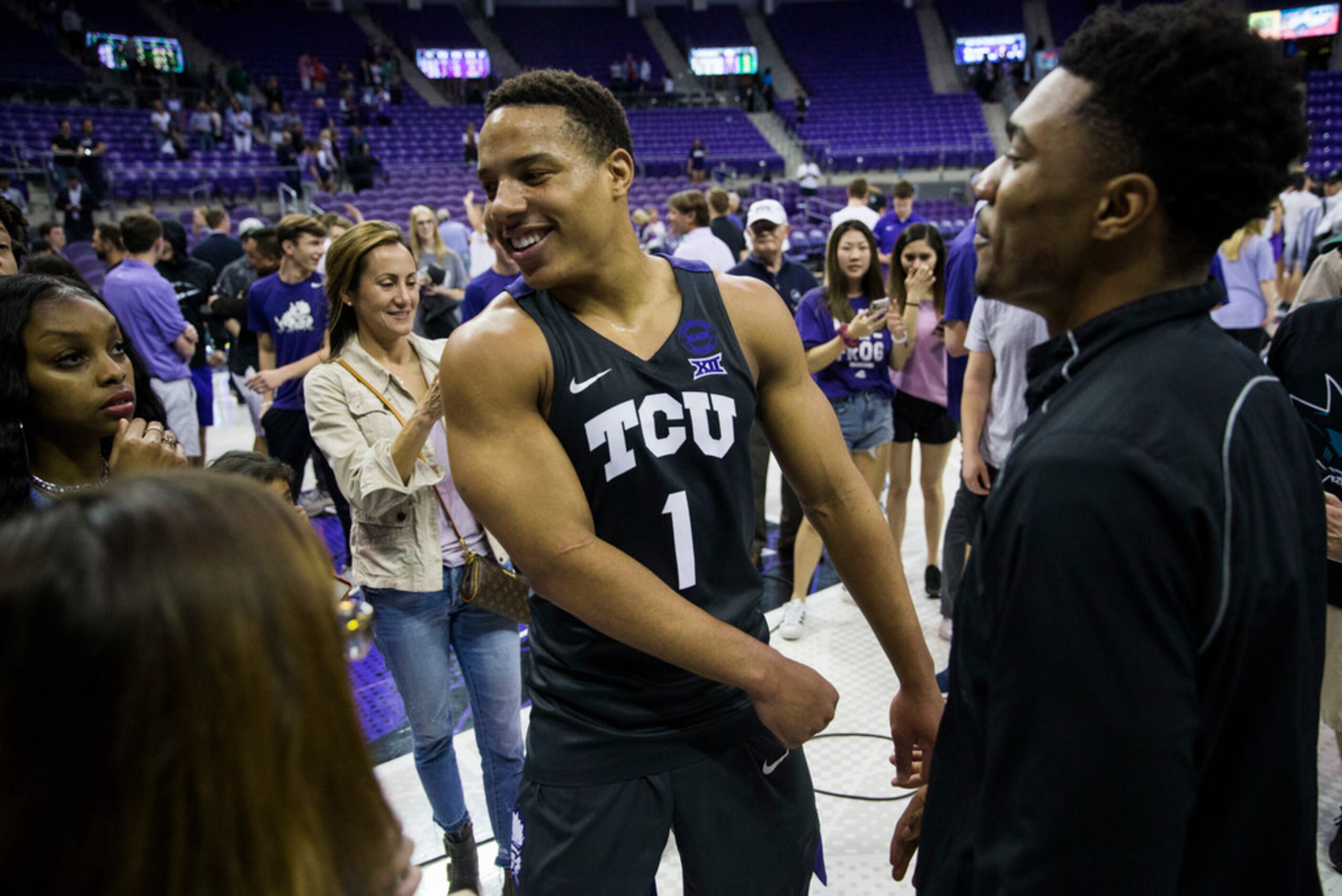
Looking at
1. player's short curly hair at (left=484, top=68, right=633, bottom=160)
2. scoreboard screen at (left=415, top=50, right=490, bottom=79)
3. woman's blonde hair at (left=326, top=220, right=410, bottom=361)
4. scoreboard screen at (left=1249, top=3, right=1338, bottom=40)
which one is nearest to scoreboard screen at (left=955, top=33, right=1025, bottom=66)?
scoreboard screen at (left=1249, top=3, right=1338, bottom=40)

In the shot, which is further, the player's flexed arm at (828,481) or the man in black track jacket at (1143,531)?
the player's flexed arm at (828,481)

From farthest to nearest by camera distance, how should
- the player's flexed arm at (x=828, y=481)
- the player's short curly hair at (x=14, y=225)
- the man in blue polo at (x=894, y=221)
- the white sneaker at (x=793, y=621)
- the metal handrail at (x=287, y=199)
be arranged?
the metal handrail at (x=287, y=199)
the man in blue polo at (x=894, y=221)
the white sneaker at (x=793, y=621)
the player's short curly hair at (x=14, y=225)
the player's flexed arm at (x=828, y=481)

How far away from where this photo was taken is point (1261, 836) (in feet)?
3.30

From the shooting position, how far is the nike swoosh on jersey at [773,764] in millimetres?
1629

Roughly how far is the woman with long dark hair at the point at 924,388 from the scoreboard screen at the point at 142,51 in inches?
820

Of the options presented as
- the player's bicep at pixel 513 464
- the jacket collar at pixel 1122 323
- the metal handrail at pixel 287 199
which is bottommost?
the player's bicep at pixel 513 464

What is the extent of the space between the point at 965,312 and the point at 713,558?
94.5 inches

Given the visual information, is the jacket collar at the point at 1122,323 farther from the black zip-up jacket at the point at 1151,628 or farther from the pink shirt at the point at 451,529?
the pink shirt at the point at 451,529

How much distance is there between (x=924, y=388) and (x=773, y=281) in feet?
3.22

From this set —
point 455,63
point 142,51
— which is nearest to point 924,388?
point 142,51

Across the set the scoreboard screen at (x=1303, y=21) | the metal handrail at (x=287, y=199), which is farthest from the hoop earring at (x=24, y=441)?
the scoreboard screen at (x=1303, y=21)

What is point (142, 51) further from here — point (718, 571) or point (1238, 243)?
point (718, 571)

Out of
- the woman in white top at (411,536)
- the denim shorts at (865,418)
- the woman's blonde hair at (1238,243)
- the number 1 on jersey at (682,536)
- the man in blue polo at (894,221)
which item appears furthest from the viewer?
the man in blue polo at (894,221)

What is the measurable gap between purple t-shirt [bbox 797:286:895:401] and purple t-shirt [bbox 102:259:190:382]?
3.45 metres
